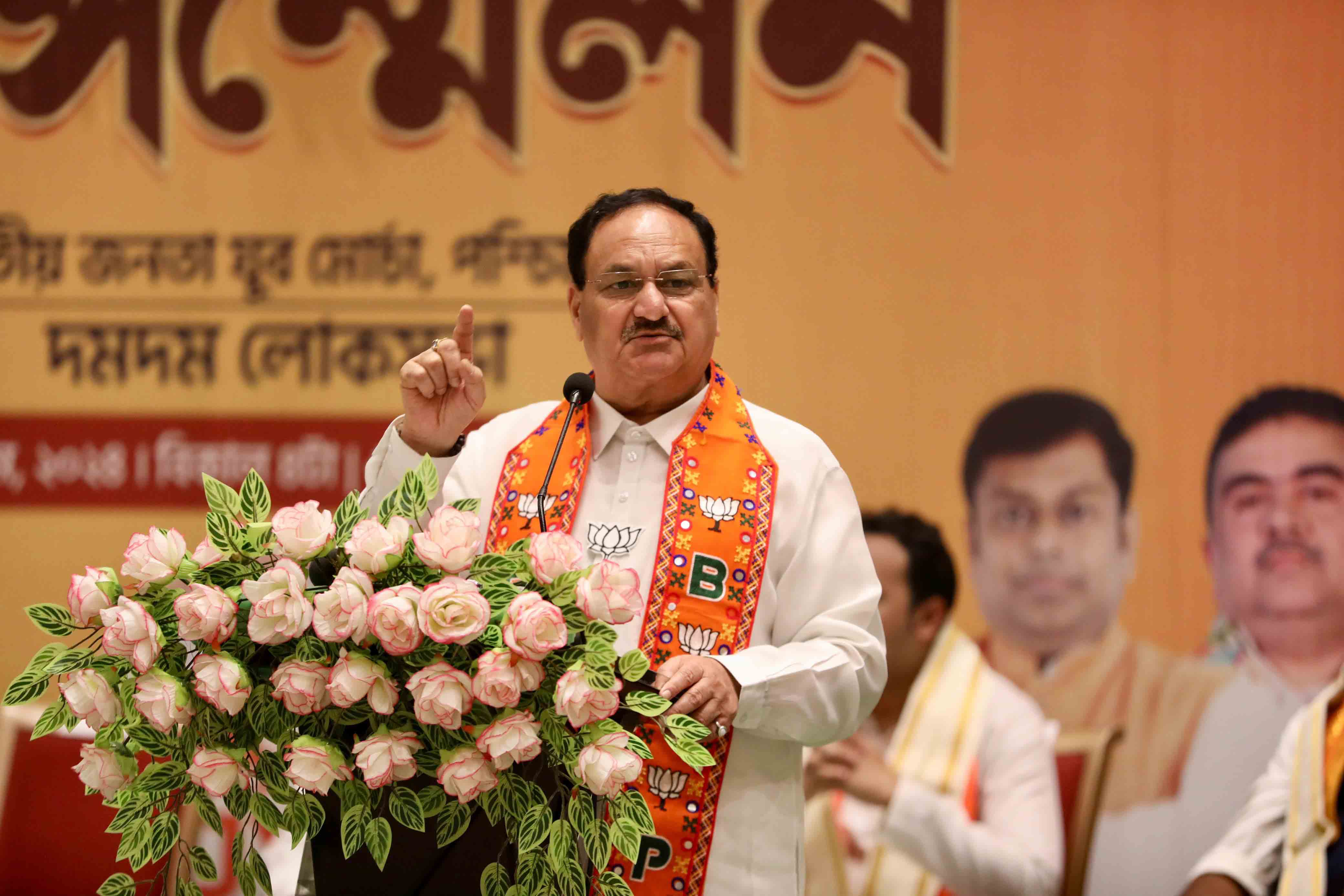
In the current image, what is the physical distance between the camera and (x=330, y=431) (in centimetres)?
Answer: 401

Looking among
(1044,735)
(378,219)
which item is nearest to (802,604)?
(1044,735)

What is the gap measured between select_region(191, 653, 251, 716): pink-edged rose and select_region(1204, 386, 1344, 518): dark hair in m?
3.13

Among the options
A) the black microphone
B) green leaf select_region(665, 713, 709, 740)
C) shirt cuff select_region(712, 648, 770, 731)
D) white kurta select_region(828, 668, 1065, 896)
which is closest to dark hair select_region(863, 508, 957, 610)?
white kurta select_region(828, 668, 1065, 896)

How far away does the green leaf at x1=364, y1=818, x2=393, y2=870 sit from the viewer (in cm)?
131

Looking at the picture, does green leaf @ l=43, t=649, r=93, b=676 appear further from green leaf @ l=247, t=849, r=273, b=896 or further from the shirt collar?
the shirt collar

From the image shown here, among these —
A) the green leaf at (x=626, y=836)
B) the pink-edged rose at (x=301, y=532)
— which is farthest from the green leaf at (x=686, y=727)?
the pink-edged rose at (x=301, y=532)

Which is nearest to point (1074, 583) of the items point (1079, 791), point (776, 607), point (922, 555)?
point (922, 555)

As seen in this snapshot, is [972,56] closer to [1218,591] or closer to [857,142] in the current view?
[857,142]

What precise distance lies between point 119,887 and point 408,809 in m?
0.36

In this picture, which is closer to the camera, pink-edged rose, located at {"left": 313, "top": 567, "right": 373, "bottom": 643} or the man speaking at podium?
pink-edged rose, located at {"left": 313, "top": 567, "right": 373, "bottom": 643}

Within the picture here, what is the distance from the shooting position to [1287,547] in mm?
3627

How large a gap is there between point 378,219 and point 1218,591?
280 centimetres

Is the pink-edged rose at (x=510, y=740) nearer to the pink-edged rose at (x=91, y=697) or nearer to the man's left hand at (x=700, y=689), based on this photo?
the man's left hand at (x=700, y=689)

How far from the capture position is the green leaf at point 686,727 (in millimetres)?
1332
